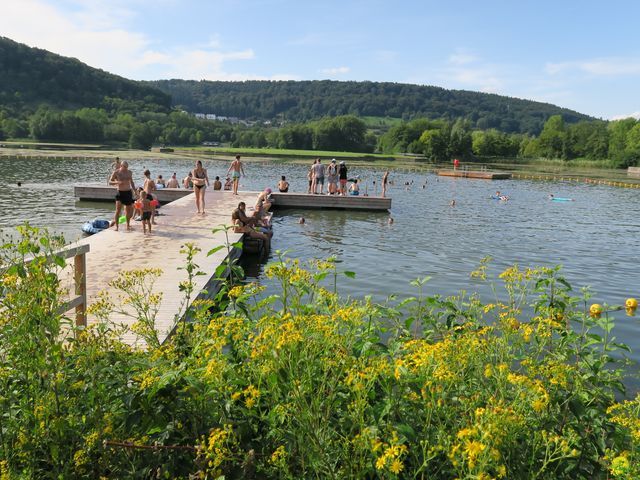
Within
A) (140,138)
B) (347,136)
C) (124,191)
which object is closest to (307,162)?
(140,138)

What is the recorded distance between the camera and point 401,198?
3188cm

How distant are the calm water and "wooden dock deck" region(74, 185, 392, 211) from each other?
2.11ft

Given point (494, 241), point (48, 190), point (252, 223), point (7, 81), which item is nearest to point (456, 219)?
point (494, 241)

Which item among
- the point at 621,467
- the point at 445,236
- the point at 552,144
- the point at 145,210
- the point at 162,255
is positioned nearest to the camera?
the point at 621,467

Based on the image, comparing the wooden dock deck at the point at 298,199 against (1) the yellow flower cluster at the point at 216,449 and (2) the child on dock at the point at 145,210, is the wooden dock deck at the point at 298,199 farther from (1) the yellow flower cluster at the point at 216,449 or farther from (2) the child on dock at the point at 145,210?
(1) the yellow flower cluster at the point at 216,449

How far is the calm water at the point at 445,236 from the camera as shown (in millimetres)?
13273

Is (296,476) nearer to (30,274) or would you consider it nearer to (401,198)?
(30,274)

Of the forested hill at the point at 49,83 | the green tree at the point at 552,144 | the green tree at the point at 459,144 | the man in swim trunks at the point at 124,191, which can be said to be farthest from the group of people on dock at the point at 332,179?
the forested hill at the point at 49,83

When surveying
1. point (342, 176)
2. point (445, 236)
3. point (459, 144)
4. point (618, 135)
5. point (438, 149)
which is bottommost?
point (445, 236)

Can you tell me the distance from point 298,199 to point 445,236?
27.9ft

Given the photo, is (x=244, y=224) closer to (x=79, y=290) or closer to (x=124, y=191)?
(x=124, y=191)

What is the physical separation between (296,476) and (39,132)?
395 feet

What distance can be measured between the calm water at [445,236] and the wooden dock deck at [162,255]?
179cm

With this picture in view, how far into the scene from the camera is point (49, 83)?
145750 mm
